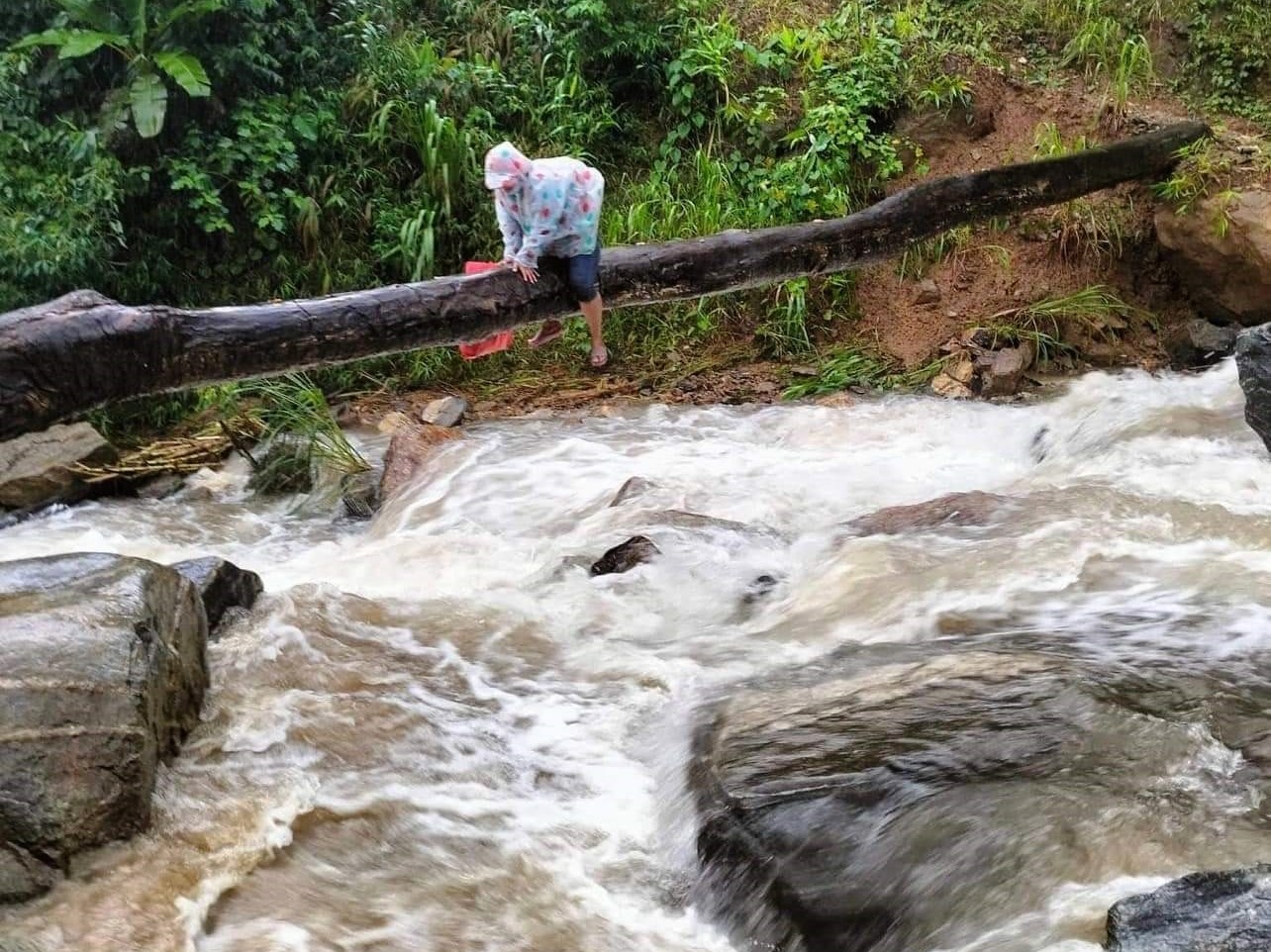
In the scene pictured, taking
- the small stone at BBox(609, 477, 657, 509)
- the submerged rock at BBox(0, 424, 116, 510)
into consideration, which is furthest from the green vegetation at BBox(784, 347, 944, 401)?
the submerged rock at BBox(0, 424, 116, 510)

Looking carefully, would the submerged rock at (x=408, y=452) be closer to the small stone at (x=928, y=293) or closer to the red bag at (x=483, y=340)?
the red bag at (x=483, y=340)

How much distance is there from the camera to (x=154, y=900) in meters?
2.79

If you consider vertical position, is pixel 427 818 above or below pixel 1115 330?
below

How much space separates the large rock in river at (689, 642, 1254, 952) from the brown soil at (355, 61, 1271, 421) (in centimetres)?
481

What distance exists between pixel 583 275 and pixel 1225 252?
16.7ft

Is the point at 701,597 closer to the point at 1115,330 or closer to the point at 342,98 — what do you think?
the point at 1115,330

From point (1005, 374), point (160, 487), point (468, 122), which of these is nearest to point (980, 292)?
point (1005, 374)

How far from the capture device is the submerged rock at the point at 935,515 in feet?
16.9

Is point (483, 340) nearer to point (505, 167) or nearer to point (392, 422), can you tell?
point (505, 167)

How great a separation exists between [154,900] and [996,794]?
2.39 metres

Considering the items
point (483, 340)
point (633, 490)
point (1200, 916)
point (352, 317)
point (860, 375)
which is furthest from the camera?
point (860, 375)

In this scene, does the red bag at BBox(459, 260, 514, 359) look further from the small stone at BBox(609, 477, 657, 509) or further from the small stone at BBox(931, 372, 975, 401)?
the small stone at BBox(931, 372, 975, 401)

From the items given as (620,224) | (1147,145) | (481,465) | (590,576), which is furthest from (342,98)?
(1147,145)

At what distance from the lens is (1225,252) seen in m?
7.12
